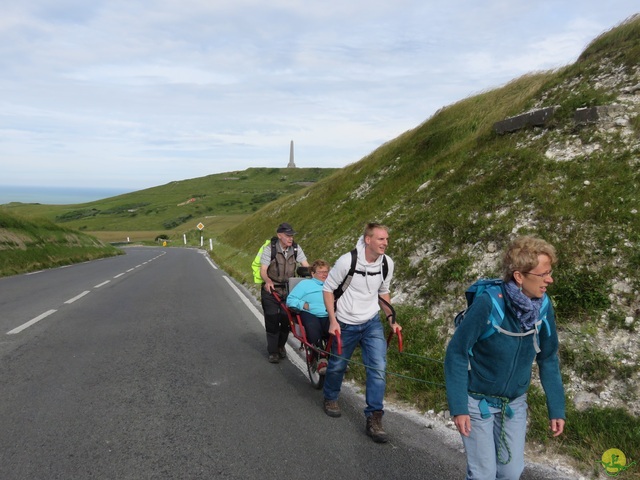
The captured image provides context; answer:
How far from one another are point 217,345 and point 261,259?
1.92 meters

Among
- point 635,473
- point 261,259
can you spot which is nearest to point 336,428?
point 635,473

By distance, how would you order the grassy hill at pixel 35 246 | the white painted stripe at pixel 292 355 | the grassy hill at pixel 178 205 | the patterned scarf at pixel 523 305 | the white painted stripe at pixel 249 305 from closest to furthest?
the patterned scarf at pixel 523 305 < the white painted stripe at pixel 292 355 < the white painted stripe at pixel 249 305 < the grassy hill at pixel 35 246 < the grassy hill at pixel 178 205

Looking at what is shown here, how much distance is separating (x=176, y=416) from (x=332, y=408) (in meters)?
1.69

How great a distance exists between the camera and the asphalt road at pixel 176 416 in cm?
374

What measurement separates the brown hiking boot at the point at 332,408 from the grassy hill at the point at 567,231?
0.99 m

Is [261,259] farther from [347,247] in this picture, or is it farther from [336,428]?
[347,247]

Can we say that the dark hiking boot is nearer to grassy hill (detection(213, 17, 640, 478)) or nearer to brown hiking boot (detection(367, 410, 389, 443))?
grassy hill (detection(213, 17, 640, 478))

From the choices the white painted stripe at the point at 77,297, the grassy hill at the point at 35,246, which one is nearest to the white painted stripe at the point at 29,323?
the white painted stripe at the point at 77,297

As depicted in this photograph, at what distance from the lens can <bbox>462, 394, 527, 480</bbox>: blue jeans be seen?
2.68m

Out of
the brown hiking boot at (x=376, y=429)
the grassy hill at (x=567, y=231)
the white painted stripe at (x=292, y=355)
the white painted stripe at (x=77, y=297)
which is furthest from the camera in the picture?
the white painted stripe at (x=77, y=297)

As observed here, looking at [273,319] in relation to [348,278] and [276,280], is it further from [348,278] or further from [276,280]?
[348,278]

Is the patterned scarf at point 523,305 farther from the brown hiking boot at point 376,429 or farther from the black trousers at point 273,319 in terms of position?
the black trousers at point 273,319

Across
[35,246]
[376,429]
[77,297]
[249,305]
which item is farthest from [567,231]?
[35,246]

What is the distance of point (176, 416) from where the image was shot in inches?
186
